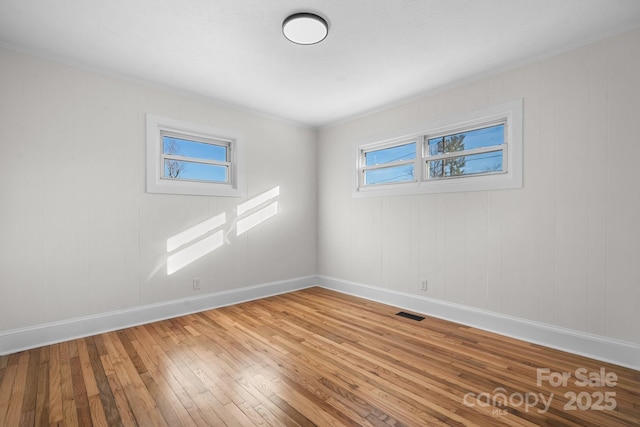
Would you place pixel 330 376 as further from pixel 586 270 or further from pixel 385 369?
pixel 586 270

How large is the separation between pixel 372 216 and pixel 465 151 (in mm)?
1506

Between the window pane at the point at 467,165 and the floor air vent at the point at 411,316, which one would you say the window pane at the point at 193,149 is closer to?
→ the window pane at the point at 467,165

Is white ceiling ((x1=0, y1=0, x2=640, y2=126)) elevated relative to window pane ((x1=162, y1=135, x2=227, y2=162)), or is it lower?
elevated

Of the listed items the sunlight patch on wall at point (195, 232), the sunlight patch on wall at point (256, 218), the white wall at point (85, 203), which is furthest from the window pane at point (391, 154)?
the sunlight patch on wall at point (195, 232)

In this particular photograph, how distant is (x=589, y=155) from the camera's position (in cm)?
259

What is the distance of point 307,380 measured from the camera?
84.9 inches

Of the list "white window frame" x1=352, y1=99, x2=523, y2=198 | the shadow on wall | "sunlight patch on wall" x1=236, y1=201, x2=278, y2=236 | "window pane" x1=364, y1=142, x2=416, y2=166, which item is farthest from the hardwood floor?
"window pane" x1=364, y1=142, x2=416, y2=166

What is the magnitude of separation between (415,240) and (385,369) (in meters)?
1.89

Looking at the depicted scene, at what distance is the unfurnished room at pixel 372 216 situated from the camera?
208cm

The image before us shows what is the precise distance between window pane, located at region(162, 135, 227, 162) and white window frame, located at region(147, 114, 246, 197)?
0.05 metres

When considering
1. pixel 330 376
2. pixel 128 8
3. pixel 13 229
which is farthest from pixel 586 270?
pixel 13 229

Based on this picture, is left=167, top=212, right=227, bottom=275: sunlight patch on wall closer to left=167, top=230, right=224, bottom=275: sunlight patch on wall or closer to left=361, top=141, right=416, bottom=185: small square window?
left=167, top=230, right=224, bottom=275: sunlight patch on wall

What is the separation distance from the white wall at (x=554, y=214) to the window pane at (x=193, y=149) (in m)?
2.56

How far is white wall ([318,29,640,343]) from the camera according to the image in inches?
95.7
